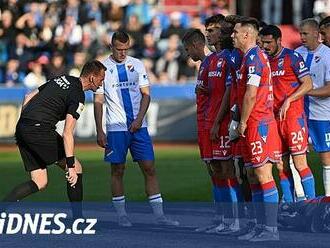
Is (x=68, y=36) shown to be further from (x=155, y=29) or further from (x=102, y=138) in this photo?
(x=102, y=138)

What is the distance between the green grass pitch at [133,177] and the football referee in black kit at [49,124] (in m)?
2.77

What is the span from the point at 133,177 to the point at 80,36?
9.45m

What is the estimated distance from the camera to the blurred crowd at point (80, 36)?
25.5 meters

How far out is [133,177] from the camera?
58.2 feet

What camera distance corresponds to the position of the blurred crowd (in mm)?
25469

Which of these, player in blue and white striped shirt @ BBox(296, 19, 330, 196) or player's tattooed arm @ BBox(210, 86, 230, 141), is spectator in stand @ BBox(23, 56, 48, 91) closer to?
player in blue and white striped shirt @ BBox(296, 19, 330, 196)

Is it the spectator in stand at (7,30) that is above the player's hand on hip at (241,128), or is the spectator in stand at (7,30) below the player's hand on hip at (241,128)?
above

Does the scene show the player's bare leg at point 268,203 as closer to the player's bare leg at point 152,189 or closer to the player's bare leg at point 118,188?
the player's bare leg at point 152,189

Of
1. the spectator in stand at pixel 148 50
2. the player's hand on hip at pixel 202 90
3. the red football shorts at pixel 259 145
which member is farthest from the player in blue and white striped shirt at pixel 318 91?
the spectator in stand at pixel 148 50

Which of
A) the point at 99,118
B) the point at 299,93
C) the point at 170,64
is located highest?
the point at 299,93

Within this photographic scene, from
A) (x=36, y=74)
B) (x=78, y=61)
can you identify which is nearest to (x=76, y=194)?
(x=36, y=74)

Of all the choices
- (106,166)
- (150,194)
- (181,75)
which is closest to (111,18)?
(181,75)

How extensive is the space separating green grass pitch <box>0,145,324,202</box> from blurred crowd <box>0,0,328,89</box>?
128 inches

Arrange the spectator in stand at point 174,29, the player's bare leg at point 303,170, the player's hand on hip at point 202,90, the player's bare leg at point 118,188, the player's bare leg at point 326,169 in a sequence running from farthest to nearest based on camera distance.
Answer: the spectator in stand at point 174,29
the player's bare leg at point 326,169
the player's bare leg at point 118,188
the player's bare leg at point 303,170
the player's hand on hip at point 202,90
